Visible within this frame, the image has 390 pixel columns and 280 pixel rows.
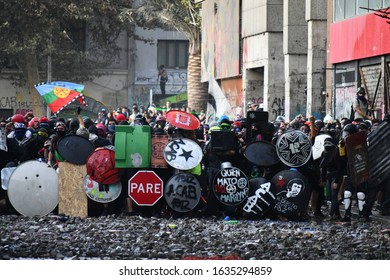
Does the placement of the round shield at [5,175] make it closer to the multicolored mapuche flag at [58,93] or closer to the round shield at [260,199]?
the round shield at [260,199]

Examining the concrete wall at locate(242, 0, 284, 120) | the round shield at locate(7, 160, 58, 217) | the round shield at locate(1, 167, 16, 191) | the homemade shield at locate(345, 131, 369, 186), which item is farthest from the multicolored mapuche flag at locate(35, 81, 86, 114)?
the concrete wall at locate(242, 0, 284, 120)

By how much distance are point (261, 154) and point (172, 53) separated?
50.7 m

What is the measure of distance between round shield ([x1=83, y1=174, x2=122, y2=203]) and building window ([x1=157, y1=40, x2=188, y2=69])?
5038 centimetres

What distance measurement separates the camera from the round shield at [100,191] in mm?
21672

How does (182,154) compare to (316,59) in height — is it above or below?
below

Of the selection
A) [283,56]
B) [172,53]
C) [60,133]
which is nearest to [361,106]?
[60,133]

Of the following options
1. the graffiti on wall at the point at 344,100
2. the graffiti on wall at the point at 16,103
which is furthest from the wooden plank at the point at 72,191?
the graffiti on wall at the point at 16,103

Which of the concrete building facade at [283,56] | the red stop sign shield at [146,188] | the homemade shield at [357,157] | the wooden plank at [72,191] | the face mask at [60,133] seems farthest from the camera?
the concrete building facade at [283,56]

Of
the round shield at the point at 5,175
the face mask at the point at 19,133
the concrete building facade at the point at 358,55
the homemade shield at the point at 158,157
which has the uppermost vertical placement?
the concrete building facade at the point at 358,55

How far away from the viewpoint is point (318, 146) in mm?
22906

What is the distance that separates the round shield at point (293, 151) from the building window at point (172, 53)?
165 feet

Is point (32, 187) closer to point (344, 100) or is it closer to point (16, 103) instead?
point (344, 100)
